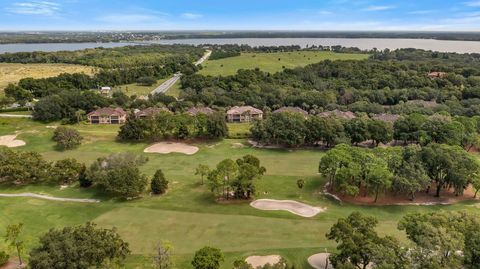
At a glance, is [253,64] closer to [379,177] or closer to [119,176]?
[119,176]

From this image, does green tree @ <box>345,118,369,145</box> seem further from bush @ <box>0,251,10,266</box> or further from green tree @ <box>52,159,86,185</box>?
bush @ <box>0,251,10,266</box>

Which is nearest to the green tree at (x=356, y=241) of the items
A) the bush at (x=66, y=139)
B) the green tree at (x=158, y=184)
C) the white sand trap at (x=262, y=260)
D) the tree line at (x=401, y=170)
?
the white sand trap at (x=262, y=260)

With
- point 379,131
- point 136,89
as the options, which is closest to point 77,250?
point 379,131

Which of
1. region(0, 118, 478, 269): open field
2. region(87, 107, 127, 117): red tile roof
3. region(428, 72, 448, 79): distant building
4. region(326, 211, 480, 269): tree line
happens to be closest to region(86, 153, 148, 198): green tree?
region(0, 118, 478, 269): open field

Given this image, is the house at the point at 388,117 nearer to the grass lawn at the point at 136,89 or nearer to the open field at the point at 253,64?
the grass lawn at the point at 136,89

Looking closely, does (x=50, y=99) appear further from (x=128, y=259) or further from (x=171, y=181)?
(x=128, y=259)

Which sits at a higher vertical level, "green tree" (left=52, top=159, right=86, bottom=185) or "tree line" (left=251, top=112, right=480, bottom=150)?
"tree line" (left=251, top=112, right=480, bottom=150)

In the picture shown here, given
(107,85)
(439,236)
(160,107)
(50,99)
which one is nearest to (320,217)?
(439,236)
